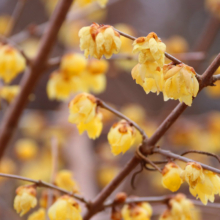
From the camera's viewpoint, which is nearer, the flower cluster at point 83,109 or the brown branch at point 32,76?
the flower cluster at point 83,109

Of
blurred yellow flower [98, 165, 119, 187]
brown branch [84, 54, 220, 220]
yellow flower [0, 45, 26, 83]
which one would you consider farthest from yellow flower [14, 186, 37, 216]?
blurred yellow flower [98, 165, 119, 187]

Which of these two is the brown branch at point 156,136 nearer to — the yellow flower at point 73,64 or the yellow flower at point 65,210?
the yellow flower at point 65,210

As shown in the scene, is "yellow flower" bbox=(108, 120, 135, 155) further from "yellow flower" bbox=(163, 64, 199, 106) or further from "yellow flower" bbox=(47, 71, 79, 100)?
"yellow flower" bbox=(47, 71, 79, 100)

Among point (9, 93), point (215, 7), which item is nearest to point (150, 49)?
point (9, 93)

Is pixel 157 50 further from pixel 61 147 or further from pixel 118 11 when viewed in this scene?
pixel 118 11

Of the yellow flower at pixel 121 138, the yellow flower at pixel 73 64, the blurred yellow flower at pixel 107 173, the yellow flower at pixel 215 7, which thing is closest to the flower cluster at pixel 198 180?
the yellow flower at pixel 121 138

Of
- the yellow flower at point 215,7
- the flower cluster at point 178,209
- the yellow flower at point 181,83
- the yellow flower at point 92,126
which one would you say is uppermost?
the yellow flower at point 181,83
